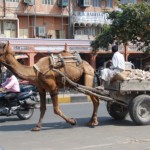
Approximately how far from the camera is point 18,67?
32.9 ft

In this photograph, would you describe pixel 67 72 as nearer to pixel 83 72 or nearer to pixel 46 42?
pixel 83 72

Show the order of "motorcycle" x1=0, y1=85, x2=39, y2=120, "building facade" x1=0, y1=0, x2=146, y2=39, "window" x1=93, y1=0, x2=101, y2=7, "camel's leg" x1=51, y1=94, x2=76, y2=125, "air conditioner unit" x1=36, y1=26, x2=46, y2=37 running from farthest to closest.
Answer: "window" x1=93, y1=0, x2=101, y2=7 → "air conditioner unit" x1=36, y1=26, x2=46, y2=37 → "building facade" x1=0, y1=0, x2=146, y2=39 → "motorcycle" x1=0, y1=85, x2=39, y2=120 → "camel's leg" x1=51, y1=94, x2=76, y2=125

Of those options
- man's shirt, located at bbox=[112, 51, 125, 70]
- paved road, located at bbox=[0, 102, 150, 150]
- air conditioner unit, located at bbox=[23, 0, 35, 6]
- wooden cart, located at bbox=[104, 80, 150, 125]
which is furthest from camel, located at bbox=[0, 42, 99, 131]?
air conditioner unit, located at bbox=[23, 0, 35, 6]

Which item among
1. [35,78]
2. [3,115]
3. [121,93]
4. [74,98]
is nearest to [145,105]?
[121,93]

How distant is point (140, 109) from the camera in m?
10.7

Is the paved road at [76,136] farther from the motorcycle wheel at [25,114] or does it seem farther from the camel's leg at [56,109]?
the motorcycle wheel at [25,114]

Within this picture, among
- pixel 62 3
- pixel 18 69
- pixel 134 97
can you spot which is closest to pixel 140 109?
pixel 134 97

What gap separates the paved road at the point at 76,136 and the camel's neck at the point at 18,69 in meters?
1.28

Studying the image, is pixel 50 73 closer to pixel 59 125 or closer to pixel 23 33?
pixel 59 125

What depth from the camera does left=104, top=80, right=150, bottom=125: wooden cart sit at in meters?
10.5

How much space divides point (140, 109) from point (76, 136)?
6.83 ft

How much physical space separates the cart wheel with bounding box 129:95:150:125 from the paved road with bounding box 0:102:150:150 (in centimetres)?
24

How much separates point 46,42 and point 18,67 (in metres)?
25.4

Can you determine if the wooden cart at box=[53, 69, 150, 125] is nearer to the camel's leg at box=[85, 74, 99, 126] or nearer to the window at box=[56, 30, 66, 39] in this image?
the camel's leg at box=[85, 74, 99, 126]
